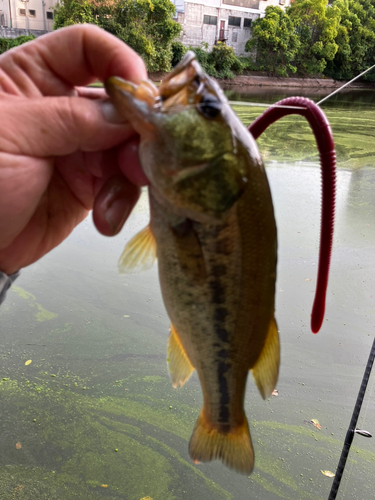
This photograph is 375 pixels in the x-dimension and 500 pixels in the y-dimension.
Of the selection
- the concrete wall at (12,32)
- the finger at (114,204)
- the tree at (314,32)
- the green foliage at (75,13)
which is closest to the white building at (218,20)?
the tree at (314,32)

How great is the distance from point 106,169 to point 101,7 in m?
21.2

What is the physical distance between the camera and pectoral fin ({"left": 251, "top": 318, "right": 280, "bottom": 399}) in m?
1.11

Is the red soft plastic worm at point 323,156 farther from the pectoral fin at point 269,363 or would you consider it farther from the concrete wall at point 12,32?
the concrete wall at point 12,32

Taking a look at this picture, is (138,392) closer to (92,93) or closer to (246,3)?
(92,93)

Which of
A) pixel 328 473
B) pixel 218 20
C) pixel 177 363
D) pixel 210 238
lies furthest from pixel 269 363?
pixel 218 20

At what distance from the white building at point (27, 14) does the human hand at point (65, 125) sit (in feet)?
87.3

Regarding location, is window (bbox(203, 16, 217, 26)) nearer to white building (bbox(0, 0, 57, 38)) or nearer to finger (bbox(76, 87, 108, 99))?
white building (bbox(0, 0, 57, 38))

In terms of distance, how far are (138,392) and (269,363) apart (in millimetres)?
1669

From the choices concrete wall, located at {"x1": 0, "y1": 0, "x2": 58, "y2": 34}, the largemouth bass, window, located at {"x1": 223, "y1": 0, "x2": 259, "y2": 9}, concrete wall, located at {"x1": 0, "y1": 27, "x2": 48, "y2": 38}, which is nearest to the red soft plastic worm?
the largemouth bass

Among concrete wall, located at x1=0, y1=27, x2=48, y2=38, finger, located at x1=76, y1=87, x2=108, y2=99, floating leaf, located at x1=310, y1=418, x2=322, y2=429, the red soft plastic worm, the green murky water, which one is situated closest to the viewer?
the red soft plastic worm

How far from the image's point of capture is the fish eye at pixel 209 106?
962 mm

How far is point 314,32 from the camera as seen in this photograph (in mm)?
32750

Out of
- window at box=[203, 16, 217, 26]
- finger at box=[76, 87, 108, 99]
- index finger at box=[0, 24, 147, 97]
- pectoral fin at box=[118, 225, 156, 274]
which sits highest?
window at box=[203, 16, 217, 26]

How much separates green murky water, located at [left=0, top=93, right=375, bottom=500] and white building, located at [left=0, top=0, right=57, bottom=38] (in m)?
25.2
